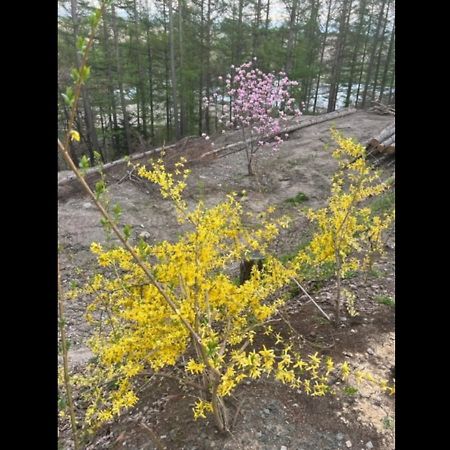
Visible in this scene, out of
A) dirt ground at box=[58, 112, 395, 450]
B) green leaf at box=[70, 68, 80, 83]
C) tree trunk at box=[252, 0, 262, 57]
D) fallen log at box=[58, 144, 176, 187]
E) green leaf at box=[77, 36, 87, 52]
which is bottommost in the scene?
fallen log at box=[58, 144, 176, 187]

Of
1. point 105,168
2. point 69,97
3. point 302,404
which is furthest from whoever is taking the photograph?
point 105,168

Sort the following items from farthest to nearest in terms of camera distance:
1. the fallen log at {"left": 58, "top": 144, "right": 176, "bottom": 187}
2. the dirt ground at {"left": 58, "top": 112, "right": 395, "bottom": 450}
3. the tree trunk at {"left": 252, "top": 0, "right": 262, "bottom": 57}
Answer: the tree trunk at {"left": 252, "top": 0, "right": 262, "bottom": 57} → the fallen log at {"left": 58, "top": 144, "right": 176, "bottom": 187} → the dirt ground at {"left": 58, "top": 112, "right": 395, "bottom": 450}

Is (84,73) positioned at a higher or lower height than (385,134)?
higher

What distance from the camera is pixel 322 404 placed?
10.2 feet

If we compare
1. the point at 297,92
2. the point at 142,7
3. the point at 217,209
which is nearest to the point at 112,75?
the point at 142,7


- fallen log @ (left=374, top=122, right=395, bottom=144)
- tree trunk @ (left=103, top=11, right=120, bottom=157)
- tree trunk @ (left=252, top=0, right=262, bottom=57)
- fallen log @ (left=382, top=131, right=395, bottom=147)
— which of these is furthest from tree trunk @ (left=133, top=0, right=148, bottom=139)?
fallen log @ (left=382, top=131, right=395, bottom=147)

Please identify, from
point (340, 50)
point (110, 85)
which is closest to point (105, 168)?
point (110, 85)

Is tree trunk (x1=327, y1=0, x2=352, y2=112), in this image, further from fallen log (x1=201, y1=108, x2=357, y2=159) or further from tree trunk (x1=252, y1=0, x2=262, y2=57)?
tree trunk (x1=252, y1=0, x2=262, y2=57)

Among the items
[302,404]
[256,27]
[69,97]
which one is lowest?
[302,404]

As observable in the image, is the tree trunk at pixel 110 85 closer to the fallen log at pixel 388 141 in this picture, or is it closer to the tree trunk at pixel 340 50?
the fallen log at pixel 388 141

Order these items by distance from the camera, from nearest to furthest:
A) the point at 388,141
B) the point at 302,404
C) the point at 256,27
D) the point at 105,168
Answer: the point at 302,404 → the point at 388,141 → the point at 105,168 → the point at 256,27

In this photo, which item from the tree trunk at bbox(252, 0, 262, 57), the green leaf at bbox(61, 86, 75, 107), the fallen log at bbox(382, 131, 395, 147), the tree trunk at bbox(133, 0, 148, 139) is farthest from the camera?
the tree trunk at bbox(252, 0, 262, 57)

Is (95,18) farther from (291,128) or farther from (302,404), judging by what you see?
(291,128)
